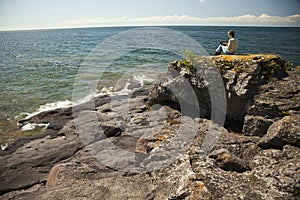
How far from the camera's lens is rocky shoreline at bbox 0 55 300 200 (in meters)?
5.02

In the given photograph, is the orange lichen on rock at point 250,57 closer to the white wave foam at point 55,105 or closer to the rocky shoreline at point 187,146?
the rocky shoreline at point 187,146

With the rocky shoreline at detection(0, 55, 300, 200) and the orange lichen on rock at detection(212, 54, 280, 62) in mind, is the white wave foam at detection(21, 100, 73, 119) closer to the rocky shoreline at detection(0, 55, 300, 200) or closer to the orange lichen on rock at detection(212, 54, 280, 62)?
the rocky shoreline at detection(0, 55, 300, 200)

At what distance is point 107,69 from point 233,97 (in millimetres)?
24812

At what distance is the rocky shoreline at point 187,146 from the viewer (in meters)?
5.02

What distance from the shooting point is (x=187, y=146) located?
6699 mm

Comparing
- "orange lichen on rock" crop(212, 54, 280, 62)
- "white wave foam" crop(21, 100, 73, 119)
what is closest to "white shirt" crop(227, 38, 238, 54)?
"orange lichen on rock" crop(212, 54, 280, 62)

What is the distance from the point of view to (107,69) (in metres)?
30.7

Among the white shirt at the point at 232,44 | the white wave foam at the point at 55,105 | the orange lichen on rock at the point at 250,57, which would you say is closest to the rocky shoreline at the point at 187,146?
the orange lichen on rock at the point at 250,57

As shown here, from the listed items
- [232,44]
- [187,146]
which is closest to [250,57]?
[232,44]

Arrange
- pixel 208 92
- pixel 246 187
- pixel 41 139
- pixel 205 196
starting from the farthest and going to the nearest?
A: pixel 41 139 → pixel 208 92 → pixel 246 187 → pixel 205 196

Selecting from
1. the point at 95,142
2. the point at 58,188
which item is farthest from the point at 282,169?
the point at 95,142

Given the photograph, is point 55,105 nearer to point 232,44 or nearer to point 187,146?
point 187,146

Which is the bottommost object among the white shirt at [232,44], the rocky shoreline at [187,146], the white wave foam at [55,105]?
the white wave foam at [55,105]

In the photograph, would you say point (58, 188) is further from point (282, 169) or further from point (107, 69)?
point (107, 69)
